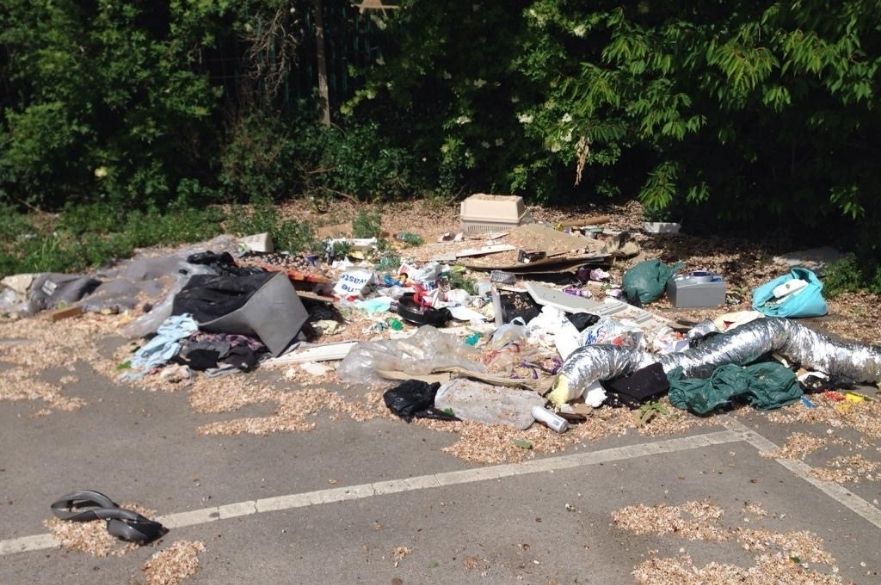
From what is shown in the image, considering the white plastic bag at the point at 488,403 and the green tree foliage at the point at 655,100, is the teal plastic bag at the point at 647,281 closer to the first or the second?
the green tree foliage at the point at 655,100

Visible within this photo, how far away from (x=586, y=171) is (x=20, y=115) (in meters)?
7.54

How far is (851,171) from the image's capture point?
7.94 m

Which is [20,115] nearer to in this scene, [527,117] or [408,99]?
[408,99]

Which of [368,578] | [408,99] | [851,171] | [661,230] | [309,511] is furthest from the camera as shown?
[408,99]

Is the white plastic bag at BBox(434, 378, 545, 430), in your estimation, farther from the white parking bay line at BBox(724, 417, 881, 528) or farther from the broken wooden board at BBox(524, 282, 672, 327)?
the broken wooden board at BBox(524, 282, 672, 327)

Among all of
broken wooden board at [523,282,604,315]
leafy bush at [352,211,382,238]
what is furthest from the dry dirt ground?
leafy bush at [352,211,382,238]

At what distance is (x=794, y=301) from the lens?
24.3ft

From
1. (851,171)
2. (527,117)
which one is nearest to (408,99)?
(527,117)

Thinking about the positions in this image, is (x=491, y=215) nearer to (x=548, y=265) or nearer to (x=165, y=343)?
(x=548, y=265)

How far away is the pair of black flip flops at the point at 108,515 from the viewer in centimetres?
425

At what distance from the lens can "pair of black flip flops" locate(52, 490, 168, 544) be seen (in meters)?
4.25

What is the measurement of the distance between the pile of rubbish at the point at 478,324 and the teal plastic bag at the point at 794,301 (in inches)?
0.7

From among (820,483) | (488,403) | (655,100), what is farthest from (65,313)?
(820,483)

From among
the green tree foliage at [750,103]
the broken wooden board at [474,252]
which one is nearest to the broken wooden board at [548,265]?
the broken wooden board at [474,252]
